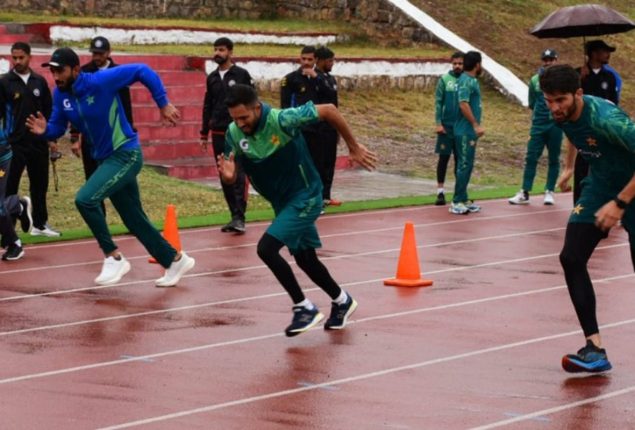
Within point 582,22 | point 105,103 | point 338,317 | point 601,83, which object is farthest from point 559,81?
point 582,22

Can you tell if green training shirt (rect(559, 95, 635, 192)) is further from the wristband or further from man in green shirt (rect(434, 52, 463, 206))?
man in green shirt (rect(434, 52, 463, 206))

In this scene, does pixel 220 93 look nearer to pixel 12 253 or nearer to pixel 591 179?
pixel 12 253

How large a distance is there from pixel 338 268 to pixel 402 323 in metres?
2.96

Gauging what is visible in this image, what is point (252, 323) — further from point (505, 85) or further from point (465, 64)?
point (505, 85)

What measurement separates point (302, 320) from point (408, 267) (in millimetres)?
2553

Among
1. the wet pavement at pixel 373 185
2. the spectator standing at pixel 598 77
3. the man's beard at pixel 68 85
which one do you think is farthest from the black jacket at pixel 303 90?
the man's beard at pixel 68 85

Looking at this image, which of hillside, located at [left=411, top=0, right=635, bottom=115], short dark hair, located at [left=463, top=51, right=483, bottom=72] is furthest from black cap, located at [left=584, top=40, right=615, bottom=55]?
hillside, located at [left=411, top=0, right=635, bottom=115]

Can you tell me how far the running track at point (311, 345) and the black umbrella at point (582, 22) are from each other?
13.8ft

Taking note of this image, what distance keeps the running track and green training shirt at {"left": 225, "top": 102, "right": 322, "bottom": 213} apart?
3.37 feet

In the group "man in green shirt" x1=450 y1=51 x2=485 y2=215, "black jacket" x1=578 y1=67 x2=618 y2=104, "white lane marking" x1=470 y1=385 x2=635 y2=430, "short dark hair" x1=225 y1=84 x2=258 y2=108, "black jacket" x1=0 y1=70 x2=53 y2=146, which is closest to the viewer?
"white lane marking" x1=470 y1=385 x2=635 y2=430

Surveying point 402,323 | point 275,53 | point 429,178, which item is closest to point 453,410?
point 402,323

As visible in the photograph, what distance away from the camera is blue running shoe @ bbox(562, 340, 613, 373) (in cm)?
910

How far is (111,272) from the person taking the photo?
42.1 feet

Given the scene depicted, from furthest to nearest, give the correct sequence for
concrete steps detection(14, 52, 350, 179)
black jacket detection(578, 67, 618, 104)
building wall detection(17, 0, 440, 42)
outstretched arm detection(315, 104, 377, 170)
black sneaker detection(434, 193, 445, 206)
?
building wall detection(17, 0, 440, 42) < concrete steps detection(14, 52, 350, 179) < black sneaker detection(434, 193, 445, 206) < black jacket detection(578, 67, 618, 104) < outstretched arm detection(315, 104, 377, 170)
